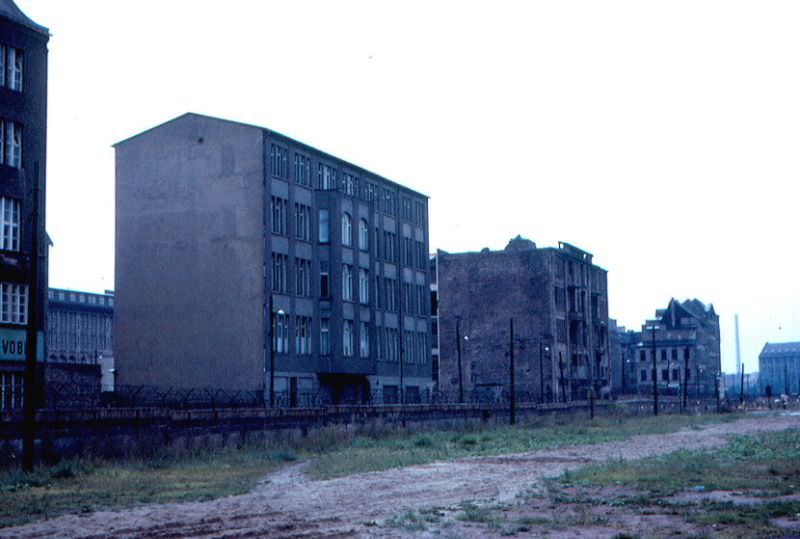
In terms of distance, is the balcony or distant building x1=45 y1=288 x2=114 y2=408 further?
distant building x1=45 y1=288 x2=114 y2=408

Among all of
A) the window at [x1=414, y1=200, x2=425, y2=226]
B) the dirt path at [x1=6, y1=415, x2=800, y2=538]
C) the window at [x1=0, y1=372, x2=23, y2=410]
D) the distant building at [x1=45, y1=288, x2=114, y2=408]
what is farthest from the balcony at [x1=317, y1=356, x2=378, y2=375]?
the distant building at [x1=45, y1=288, x2=114, y2=408]

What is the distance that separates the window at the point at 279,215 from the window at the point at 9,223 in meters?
21.0

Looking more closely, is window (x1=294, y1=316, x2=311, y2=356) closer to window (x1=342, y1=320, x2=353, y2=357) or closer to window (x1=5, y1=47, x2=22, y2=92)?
window (x1=342, y1=320, x2=353, y2=357)

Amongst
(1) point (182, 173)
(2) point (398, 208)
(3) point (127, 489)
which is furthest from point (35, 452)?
(2) point (398, 208)

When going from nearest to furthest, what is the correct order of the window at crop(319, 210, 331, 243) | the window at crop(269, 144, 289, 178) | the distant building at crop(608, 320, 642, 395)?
the window at crop(269, 144, 289, 178) < the window at crop(319, 210, 331, 243) < the distant building at crop(608, 320, 642, 395)

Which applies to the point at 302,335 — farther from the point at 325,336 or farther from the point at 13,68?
the point at 13,68

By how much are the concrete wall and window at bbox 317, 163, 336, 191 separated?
7.76m

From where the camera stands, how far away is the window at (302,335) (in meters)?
66.9

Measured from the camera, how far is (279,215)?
66.3m

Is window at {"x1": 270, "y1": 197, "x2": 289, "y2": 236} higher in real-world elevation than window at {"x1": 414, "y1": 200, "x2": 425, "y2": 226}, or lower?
lower

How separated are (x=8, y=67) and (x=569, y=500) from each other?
A: 3490 cm

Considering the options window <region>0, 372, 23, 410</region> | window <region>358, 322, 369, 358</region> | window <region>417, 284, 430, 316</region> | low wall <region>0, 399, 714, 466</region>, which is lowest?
low wall <region>0, 399, 714, 466</region>

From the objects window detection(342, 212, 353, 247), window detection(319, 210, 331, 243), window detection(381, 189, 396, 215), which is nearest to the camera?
window detection(319, 210, 331, 243)

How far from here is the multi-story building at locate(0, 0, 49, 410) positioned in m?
44.9
